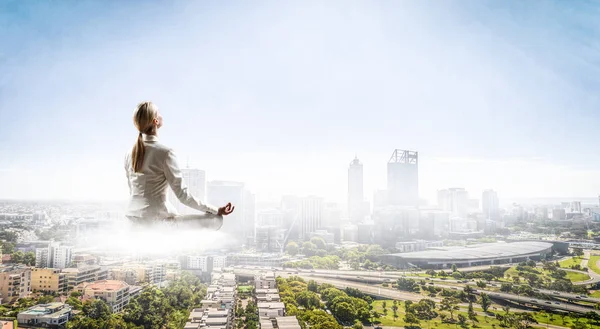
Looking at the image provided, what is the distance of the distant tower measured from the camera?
1391cm

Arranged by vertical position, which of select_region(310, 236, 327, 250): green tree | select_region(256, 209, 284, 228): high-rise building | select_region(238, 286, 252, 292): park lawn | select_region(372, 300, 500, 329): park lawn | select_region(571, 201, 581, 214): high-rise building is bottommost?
select_region(372, 300, 500, 329): park lawn

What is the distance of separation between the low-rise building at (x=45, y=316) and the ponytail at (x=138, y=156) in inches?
283

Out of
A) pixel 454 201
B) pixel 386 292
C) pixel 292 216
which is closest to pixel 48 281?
pixel 386 292

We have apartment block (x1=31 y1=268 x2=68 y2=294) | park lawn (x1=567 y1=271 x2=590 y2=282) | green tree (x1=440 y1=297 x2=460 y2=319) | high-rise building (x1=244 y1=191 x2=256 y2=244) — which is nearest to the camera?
apartment block (x1=31 y1=268 x2=68 y2=294)

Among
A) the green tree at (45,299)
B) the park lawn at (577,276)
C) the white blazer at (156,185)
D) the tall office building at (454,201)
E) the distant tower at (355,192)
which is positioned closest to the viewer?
the white blazer at (156,185)

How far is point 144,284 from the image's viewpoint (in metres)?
8.58

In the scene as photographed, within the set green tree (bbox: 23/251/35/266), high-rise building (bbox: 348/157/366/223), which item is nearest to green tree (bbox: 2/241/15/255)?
green tree (bbox: 23/251/35/266)

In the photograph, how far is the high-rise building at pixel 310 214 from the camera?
1561 cm

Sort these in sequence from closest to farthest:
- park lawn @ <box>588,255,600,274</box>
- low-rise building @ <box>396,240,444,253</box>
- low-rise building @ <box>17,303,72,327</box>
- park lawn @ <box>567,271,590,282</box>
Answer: low-rise building @ <box>17,303,72,327</box> → park lawn @ <box>567,271,590,282</box> → park lawn @ <box>588,255,600,274</box> → low-rise building @ <box>396,240,444,253</box>

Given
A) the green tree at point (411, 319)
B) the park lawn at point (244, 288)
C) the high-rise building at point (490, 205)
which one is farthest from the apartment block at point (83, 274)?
the high-rise building at point (490, 205)

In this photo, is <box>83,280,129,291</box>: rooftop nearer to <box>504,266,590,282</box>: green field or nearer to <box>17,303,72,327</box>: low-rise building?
<box>17,303,72,327</box>: low-rise building

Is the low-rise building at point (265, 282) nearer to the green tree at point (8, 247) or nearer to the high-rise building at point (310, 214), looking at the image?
the green tree at point (8, 247)

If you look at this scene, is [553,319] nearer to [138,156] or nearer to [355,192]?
[355,192]

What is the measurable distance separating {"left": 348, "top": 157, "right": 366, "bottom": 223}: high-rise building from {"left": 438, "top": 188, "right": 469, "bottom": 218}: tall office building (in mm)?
3126
